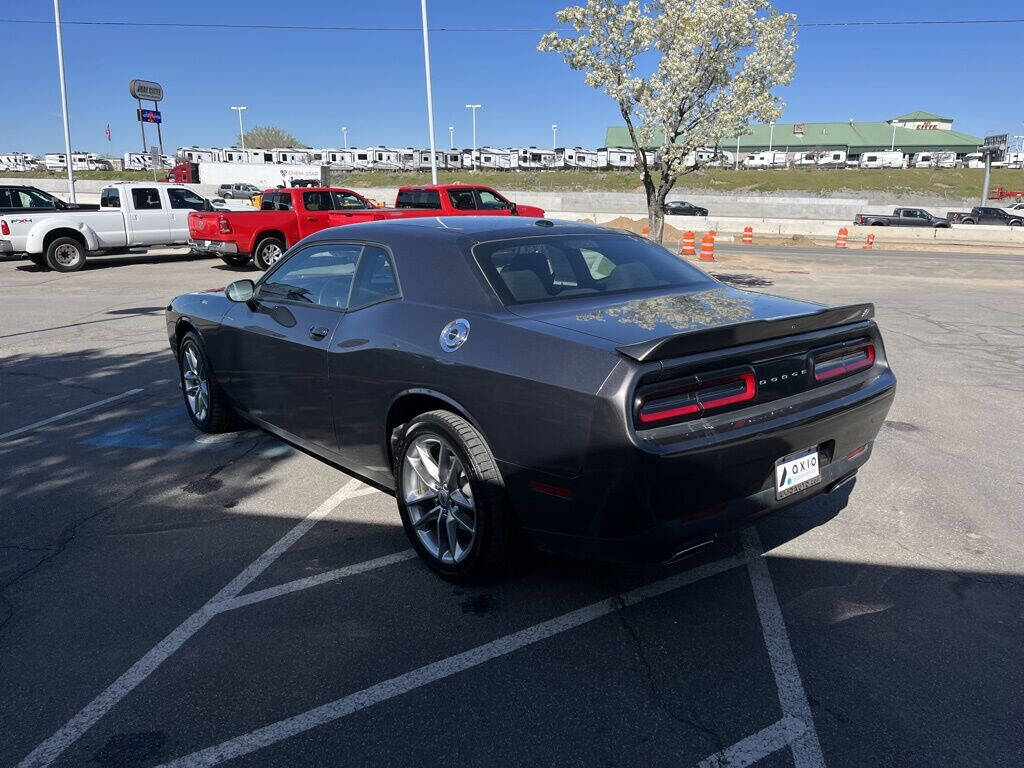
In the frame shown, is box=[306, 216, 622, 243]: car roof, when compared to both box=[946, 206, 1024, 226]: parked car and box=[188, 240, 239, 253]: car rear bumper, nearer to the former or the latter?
box=[188, 240, 239, 253]: car rear bumper

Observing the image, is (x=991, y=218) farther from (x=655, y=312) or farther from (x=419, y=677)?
(x=419, y=677)

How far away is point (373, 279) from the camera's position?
157 inches

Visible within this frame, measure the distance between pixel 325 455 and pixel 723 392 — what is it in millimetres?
2402

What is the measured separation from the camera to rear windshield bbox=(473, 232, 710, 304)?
3.60 m

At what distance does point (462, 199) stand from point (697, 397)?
→ 16.0m

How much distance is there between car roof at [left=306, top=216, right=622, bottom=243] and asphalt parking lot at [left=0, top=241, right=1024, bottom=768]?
5.14 feet

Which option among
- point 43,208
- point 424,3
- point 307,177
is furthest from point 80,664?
point 307,177

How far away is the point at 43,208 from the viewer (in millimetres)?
17531

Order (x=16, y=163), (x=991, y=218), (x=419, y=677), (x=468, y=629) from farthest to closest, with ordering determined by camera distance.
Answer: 1. (x=16, y=163)
2. (x=991, y=218)
3. (x=468, y=629)
4. (x=419, y=677)

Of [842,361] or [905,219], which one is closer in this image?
[842,361]

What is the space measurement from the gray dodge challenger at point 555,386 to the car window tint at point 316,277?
16mm

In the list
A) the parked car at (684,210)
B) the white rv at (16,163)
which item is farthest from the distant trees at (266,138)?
the parked car at (684,210)

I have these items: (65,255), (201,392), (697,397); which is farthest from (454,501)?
(65,255)

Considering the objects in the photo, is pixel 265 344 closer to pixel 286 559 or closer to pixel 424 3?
pixel 286 559
